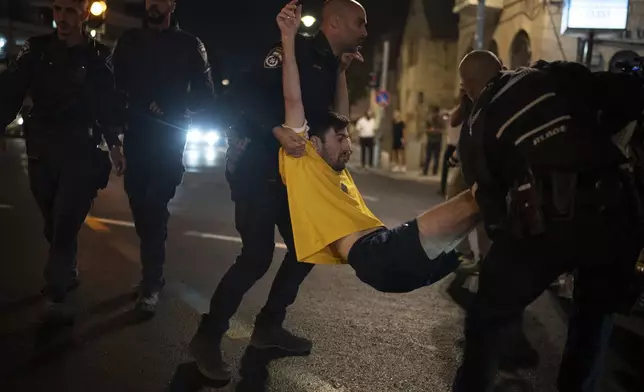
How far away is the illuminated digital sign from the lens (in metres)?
14.7

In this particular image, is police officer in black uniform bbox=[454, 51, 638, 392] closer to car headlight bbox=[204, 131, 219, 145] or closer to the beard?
the beard

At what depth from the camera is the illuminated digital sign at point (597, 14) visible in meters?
14.7

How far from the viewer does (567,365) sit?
2.96 meters

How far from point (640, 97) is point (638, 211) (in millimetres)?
422

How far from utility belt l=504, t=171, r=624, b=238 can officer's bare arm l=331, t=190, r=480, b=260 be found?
0.26 m

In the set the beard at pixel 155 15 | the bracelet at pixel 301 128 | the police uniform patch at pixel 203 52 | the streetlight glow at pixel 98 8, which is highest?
the streetlight glow at pixel 98 8

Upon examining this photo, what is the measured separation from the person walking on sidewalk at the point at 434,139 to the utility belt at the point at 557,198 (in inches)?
681

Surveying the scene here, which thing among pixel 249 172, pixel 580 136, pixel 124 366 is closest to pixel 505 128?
pixel 580 136

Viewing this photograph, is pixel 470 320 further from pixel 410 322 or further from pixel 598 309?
pixel 410 322

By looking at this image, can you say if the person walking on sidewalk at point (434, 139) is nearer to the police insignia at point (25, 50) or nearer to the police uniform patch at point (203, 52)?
the police uniform patch at point (203, 52)

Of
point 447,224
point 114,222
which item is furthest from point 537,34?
point 447,224

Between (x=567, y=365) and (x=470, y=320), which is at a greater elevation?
(x=470, y=320)

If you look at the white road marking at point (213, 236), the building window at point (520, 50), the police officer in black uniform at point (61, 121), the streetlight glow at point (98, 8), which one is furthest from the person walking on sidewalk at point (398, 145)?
the police officer in black uniform at point (61, 121)

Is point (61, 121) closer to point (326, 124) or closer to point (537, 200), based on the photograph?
point (326, 124)
